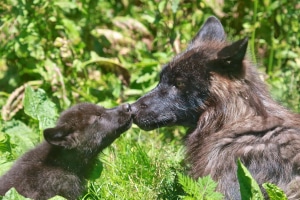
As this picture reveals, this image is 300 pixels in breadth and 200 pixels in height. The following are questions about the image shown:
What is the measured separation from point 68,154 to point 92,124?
401mm

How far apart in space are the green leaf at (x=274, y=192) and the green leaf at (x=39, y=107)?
9.03 ft

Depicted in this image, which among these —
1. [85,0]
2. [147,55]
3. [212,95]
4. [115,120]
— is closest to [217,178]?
[212,95]

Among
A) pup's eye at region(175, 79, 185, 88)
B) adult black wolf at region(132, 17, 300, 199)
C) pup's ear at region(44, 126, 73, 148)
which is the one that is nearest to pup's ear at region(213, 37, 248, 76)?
adult black wolf at region(132, 17, 300, 199)

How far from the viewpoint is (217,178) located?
6.36 m

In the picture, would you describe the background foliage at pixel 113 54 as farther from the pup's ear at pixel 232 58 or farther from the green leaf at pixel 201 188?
the green leaf at pixel 201 188

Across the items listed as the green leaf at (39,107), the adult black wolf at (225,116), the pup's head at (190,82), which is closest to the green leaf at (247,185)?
the adult black wolf at (225,116)

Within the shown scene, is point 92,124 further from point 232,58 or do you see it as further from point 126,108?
point 232,58

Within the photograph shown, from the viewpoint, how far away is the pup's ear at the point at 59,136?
21.2 ft

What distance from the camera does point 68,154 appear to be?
6730mm

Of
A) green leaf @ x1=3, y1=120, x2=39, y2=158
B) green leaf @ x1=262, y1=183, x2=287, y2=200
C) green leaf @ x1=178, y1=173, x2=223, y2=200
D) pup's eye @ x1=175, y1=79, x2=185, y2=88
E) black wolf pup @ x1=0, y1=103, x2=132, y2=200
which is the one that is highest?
pup's eye @ x1=175, y1=79, x2=185, y2=88

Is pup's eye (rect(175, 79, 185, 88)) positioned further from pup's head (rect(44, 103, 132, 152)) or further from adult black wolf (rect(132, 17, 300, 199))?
pup's head (rect(44, 103, 132, 152))

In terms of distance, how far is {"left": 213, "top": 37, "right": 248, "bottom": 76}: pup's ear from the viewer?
252 inches

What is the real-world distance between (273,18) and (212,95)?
11.9ft

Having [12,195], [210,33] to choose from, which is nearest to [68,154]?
[12,195]
